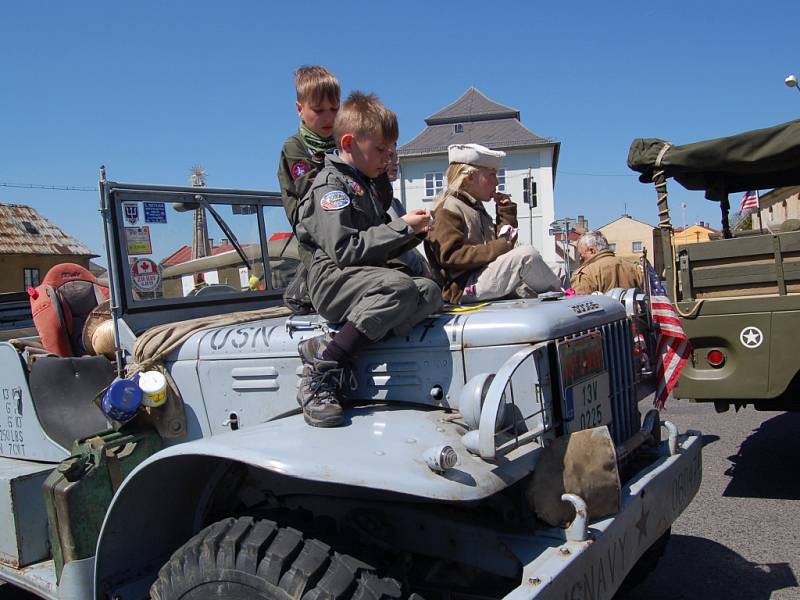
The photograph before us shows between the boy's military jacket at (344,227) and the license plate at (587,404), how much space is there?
0.85 m

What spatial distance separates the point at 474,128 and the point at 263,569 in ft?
144

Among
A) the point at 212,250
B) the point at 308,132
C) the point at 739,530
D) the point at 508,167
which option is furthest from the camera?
the point at 508,167

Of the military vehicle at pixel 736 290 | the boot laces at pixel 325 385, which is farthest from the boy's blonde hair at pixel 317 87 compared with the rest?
the military vehicle at pixel 736 290

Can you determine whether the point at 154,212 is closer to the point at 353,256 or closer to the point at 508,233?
the point at 353,256

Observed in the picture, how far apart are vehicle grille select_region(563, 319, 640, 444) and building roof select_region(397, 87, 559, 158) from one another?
125 ft

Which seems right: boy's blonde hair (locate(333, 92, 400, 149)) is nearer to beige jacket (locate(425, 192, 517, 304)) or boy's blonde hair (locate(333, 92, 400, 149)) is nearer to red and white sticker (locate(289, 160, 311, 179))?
red and white sticker (locate(289, 160, 311, 179))

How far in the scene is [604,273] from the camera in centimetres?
621

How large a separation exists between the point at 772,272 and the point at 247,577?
182 inches

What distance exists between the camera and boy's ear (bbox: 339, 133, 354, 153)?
2.88m

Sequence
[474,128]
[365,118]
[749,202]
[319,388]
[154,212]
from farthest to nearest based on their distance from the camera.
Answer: [474,128] → [749,202] → [154,212] → [365,118] → [319,388]

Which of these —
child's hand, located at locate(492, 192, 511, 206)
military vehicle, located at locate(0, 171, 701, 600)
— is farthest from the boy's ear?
child's hand, located at locate(492, 192, 511, 206)

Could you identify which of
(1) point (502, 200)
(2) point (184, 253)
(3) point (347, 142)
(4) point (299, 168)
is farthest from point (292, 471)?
(1) point (502, 200)

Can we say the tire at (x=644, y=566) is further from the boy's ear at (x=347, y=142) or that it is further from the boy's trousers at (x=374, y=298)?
the boy's ear at (x=347, y=142)

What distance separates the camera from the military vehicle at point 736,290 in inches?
209
